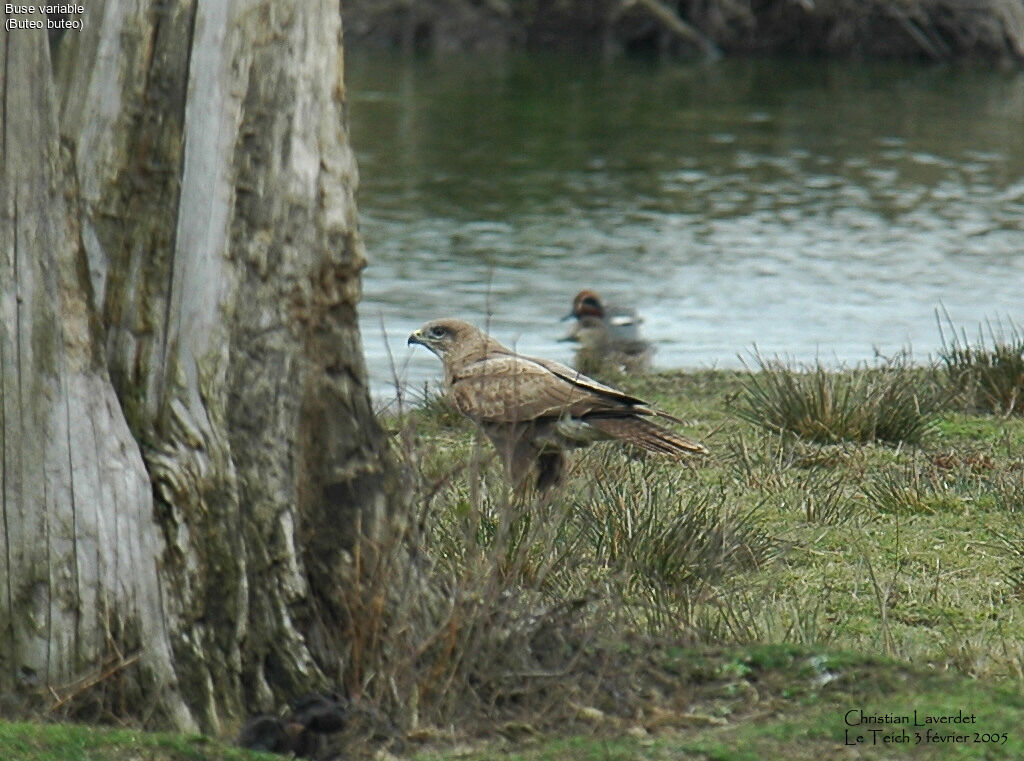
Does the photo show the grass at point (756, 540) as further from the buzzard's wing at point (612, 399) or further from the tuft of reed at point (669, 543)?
the buzzard's wing at point (612, 399)

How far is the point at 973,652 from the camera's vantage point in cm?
480

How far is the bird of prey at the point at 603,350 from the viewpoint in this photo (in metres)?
11.1

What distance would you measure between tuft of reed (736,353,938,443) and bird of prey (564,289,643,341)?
3.40 m

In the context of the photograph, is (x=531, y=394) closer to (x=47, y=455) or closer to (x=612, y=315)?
(x=47, y=455)

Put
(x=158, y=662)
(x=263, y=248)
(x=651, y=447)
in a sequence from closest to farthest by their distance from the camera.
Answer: (x=158, y=662) → (x=263, y=248) → (x=651, y=447)

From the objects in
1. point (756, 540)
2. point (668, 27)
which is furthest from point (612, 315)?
point (668, 27)

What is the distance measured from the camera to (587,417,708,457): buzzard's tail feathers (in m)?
6.83

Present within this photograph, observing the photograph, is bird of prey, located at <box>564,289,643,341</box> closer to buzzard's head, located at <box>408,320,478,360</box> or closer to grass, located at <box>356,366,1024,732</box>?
grass, located at <box>356,366,1024,732</box>

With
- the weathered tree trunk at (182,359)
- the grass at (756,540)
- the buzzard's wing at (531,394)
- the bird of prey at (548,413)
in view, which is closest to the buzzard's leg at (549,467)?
the bird of prey at (548,413)

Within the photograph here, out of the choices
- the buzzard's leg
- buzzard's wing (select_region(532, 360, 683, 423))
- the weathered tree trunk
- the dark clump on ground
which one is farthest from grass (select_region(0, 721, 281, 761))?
the dark clump on ground

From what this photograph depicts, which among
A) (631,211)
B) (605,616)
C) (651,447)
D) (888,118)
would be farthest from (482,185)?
(605,616)

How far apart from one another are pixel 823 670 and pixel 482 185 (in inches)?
648

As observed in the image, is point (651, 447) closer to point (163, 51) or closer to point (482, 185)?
point (163, 51)

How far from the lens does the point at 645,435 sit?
6.88m
